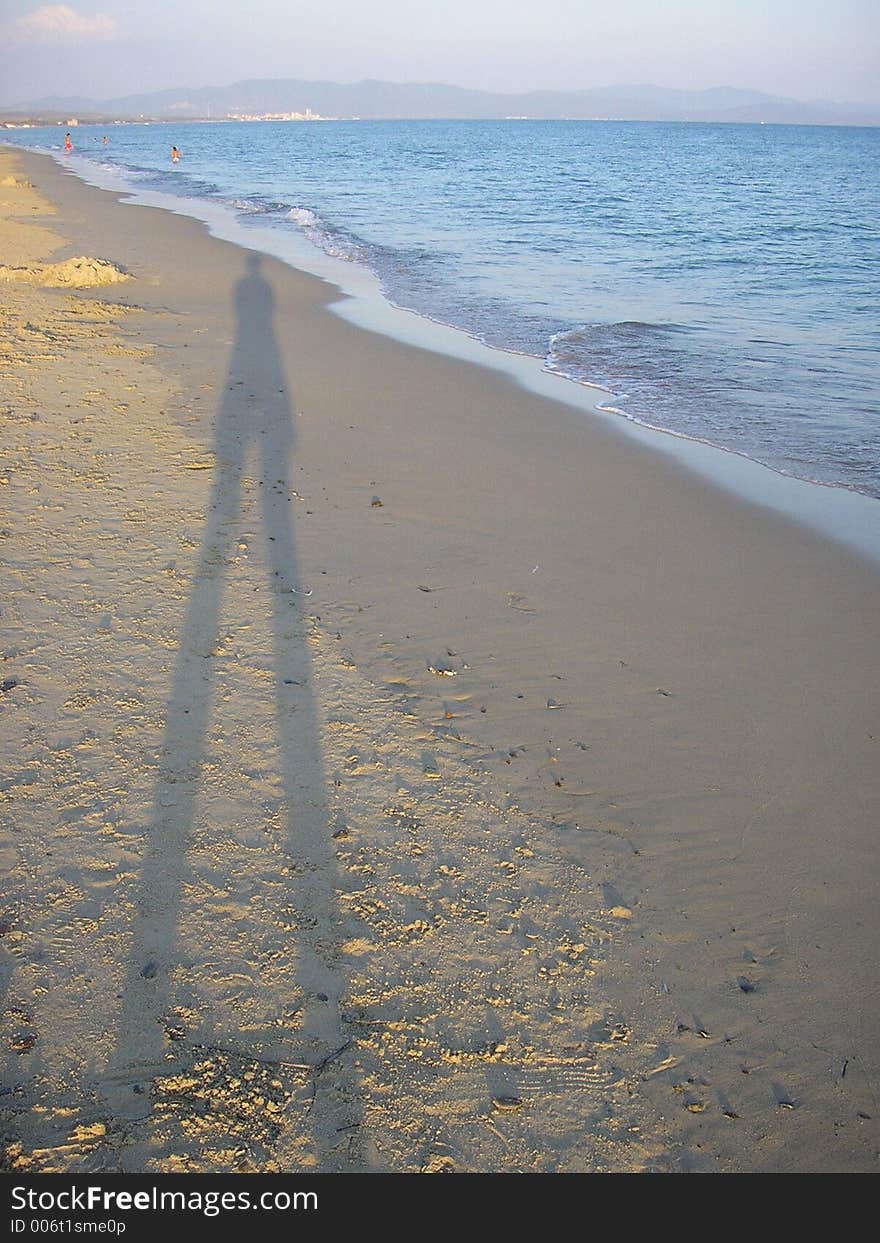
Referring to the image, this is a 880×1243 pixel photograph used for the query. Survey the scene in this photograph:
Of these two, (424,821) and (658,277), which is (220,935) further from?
(658,277)

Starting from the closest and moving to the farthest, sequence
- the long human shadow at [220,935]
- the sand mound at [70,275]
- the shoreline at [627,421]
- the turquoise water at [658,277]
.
Result: the long human shadow at [220,935], the shoreline at [627,421], the turquoise water at [658,277], the sand mound at [70,275]

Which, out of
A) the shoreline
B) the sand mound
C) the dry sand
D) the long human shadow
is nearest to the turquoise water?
the shoreline

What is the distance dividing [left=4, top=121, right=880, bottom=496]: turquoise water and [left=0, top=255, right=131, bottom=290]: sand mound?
460 cm

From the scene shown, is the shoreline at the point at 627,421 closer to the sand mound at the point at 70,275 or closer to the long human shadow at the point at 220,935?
the sand mound at the point at 70,275

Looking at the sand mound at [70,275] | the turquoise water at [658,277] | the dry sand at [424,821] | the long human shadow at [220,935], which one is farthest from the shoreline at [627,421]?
the long human shadow at [220,935]

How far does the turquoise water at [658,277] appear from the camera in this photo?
8.59 metres

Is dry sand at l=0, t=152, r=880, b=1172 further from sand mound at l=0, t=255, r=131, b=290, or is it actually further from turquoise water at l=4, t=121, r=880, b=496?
sand mound at l=0, t=255, r=131, b=290

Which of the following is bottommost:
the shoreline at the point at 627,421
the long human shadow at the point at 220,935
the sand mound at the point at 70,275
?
the long human shadow at the point at 220,935

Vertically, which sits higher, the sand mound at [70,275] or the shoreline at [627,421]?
the sand mound at [70,275]

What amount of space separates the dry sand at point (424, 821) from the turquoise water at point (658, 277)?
118 inches

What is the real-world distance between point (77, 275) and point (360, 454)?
28.0 ft

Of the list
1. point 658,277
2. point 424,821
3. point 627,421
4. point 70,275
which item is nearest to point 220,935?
point 424,821

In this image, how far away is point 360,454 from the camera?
6.61 meters
